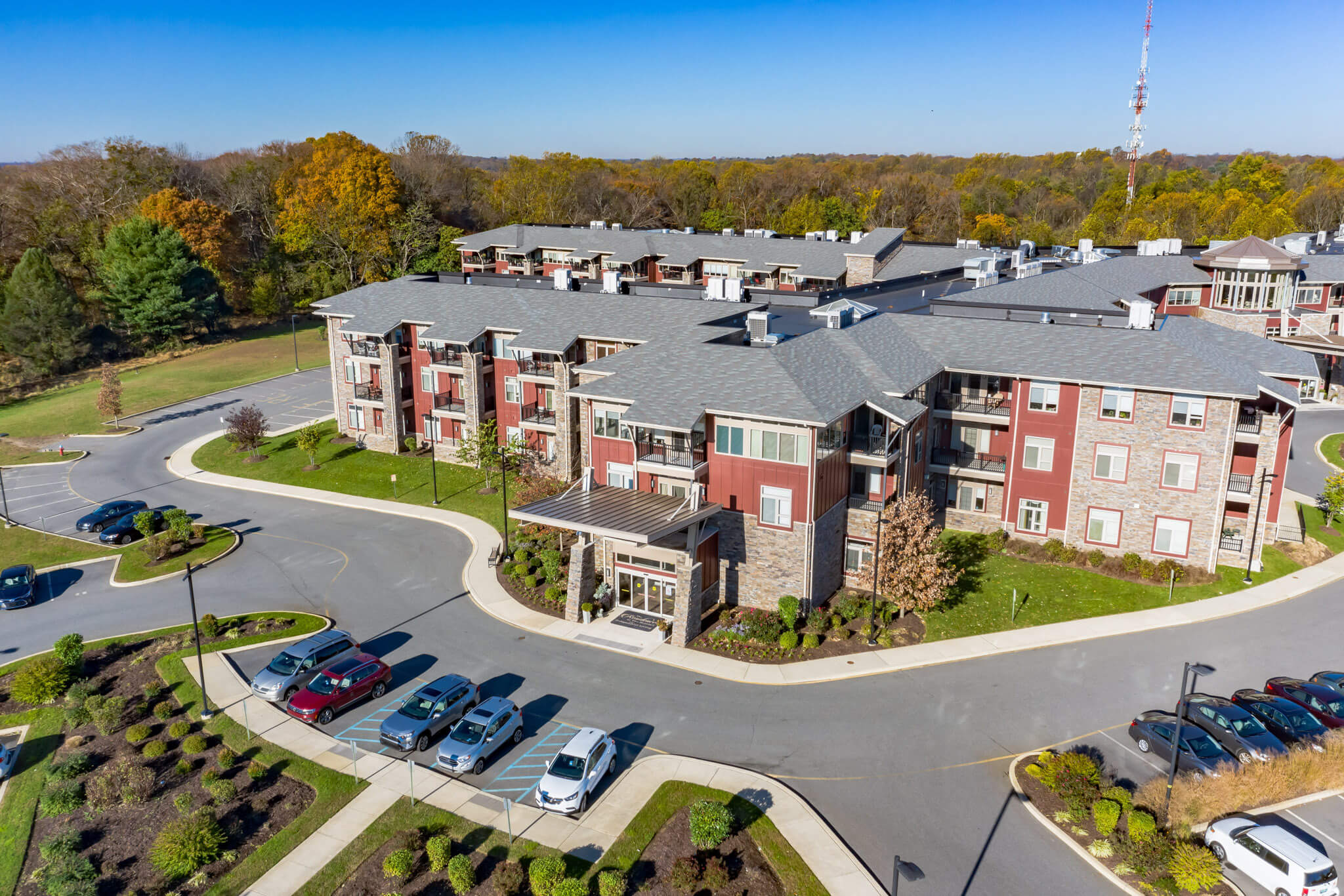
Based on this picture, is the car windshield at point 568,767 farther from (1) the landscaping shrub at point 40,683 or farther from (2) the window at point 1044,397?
(2) the window at point 1044,397

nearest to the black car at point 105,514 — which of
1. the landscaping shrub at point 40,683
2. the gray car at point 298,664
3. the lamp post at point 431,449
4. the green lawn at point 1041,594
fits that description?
the lamp post at point 431,449

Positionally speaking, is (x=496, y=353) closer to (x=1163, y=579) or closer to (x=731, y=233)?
(x=1163, y=579)

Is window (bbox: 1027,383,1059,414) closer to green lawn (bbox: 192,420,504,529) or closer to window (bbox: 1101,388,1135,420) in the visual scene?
window (bbox: 1101,388,1135,420)

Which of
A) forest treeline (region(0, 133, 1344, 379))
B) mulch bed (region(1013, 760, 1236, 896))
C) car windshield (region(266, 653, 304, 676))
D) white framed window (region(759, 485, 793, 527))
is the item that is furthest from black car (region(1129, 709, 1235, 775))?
forest treeline (region(0, 133, 1344, 379))

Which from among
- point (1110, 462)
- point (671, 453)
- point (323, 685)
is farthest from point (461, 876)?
point (1110, 462)

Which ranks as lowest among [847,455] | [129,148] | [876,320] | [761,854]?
[761,854]

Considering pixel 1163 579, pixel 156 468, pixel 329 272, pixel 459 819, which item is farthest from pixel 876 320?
pixel 329 272

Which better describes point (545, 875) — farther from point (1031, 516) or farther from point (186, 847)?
point (1031, 516)
